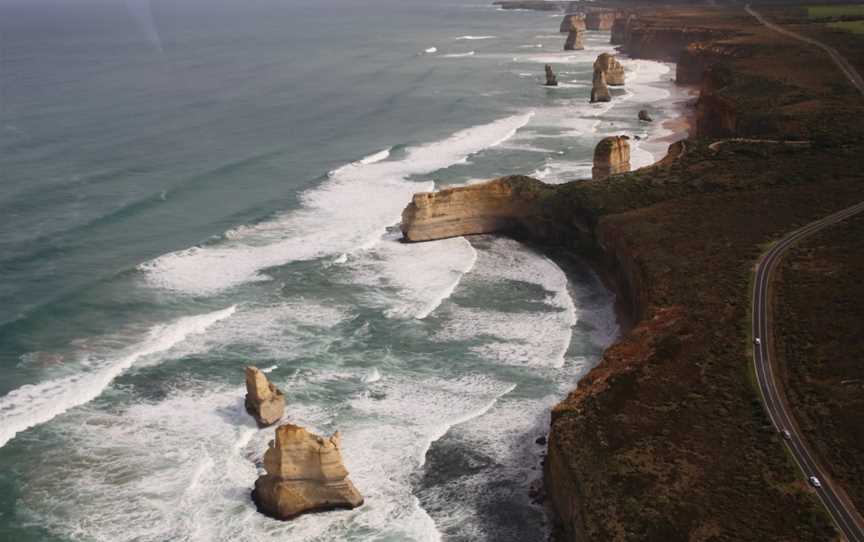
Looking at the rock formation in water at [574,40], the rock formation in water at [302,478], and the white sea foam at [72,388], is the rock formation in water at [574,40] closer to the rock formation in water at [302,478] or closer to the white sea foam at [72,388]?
the white sea foam at [72,388]

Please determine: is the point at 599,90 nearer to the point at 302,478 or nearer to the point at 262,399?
the point at 262,399

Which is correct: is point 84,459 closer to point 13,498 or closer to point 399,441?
point 13,498

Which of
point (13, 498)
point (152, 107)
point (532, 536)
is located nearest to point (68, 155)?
point (152, 107)

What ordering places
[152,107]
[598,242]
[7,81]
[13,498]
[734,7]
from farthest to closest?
[734,7]
[7,81]
[152,107]
[598,242]
[13,498]

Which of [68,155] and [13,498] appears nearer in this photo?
[13,498]

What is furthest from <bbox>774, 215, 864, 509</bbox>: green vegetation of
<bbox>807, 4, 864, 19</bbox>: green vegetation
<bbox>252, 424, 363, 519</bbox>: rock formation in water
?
<bbox>807, 4, 864, 19</bbox>: green vegetation

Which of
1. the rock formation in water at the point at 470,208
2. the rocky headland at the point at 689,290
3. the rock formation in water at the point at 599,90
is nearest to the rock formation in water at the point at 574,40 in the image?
the rock formation in water at the point at 599,90

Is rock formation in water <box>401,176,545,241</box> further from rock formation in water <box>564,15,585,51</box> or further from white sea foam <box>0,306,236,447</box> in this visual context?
rock formation in water <box>564,15,585,51</box>
